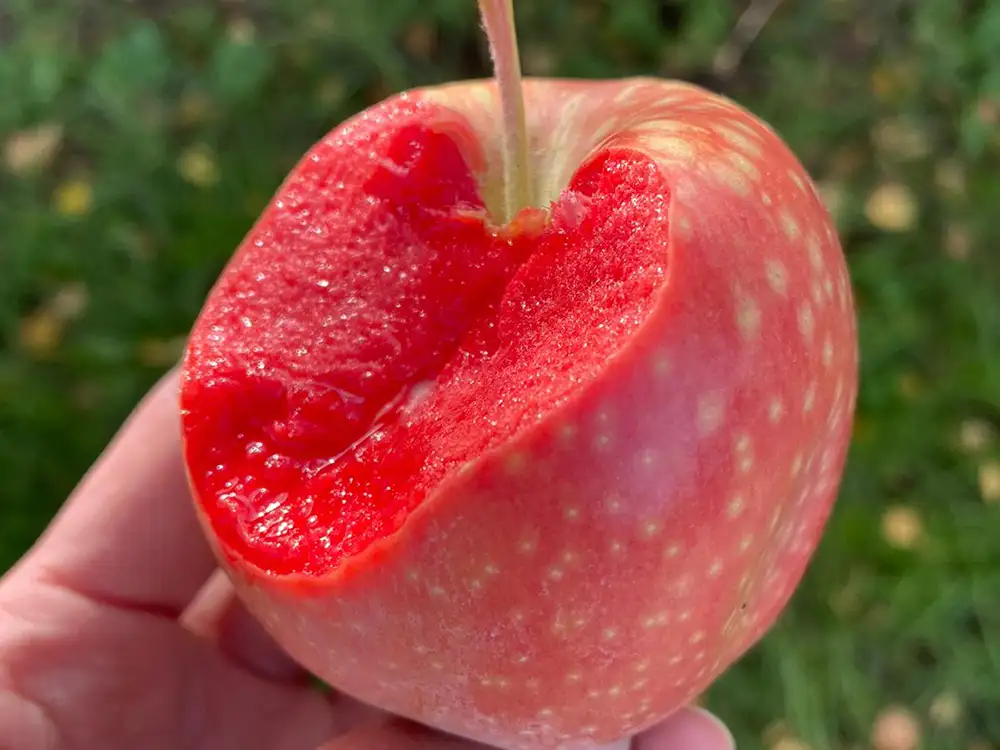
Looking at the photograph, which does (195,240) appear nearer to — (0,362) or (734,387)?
(0,362)

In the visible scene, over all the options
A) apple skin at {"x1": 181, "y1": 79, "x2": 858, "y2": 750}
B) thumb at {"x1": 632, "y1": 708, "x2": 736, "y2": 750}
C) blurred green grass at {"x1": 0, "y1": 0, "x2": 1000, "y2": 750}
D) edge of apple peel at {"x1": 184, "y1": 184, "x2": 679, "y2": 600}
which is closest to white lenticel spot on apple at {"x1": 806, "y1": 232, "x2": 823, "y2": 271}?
apple skin at {"x1": 181, "y1": 79, "x2": 858, "y2": 750}

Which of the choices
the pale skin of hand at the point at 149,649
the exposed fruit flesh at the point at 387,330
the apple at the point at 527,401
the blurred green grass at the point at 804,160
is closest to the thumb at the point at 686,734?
the pale skin of hand at the point at 149,649

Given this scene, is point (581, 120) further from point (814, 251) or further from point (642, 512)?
point (642, 512)

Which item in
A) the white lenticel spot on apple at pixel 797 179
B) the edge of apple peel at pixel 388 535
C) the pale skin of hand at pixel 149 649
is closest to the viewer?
the edge of apple peel at pixel 388 535

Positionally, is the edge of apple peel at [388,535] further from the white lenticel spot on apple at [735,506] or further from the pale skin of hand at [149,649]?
the pale skin of hand at [149,649]

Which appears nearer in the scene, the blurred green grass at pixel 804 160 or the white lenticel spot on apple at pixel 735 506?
the white lenticel spot on apple at pixel 735 506

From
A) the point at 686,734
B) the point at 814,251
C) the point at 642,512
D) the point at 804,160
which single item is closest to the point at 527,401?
the point at 642,512

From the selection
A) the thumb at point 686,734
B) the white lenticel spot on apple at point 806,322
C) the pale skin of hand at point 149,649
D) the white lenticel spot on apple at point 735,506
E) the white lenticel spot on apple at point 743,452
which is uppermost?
the white lenticel spot on apple at point 806,322
